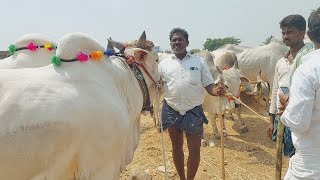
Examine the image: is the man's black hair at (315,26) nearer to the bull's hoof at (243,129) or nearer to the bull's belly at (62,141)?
the bull's belly at (62,141)

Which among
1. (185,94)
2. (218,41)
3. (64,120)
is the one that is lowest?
(218,41)

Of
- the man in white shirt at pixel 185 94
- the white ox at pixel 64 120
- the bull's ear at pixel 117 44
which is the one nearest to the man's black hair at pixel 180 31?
the man in white shirt at pixel 185 94

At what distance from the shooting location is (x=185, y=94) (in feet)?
13.5

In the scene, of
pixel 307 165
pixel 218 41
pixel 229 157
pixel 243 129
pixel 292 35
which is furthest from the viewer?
pixel 218 41

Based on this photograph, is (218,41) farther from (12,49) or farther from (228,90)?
(12,49)

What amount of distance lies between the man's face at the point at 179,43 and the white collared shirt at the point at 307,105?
6.82 feet

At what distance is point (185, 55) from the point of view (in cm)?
427

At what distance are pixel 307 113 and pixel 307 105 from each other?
0.15 feet

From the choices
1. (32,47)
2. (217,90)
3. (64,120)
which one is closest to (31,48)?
(32,47)

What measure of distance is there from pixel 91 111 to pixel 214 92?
1.90 meters

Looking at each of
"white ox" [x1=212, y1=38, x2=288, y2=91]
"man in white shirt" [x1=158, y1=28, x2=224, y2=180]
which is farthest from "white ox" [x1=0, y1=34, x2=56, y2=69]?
"white ox" [x1=212, y1=38, x2=288, y2=91]

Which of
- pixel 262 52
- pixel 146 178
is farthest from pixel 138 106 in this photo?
pixel 262 52

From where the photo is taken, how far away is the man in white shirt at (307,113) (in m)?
2.11

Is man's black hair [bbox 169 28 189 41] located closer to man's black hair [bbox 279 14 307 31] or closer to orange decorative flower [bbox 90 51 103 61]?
man's black hair [bbox 279 14 307 31]
